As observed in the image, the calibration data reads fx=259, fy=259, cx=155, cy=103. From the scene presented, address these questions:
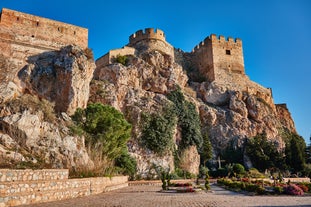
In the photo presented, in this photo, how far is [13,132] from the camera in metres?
14.6

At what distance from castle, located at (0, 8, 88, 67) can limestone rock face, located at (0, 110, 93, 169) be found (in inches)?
358

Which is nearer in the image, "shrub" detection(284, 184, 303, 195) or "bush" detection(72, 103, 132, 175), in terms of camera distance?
"shrub" detection(284, 184, 303, 195)

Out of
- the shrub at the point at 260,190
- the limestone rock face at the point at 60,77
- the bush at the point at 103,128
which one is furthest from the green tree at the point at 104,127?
the shrub at the point at 260,190

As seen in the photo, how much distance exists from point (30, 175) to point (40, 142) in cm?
614

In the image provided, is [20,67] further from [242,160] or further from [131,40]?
[242,160]

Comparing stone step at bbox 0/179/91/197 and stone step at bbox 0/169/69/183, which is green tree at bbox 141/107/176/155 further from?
stone step at bbox 0/169/69/183

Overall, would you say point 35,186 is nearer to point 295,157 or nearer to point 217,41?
point 295,157

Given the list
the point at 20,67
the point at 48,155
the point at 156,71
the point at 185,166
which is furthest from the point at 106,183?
the point at 156,71

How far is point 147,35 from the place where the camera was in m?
41.9

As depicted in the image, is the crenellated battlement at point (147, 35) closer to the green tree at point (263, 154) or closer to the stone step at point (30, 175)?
the green tree at point (263, 154)

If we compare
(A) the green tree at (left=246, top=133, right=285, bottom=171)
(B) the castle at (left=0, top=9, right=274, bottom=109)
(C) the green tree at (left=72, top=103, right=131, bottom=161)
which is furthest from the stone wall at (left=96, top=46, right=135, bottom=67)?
(A) the green tree at (left=246, top=133, right=285, bottom=171)

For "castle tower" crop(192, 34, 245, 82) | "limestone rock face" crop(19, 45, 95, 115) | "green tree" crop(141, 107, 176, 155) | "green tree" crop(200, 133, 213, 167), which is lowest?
"green tree" crop(200, 133, 213, 167)

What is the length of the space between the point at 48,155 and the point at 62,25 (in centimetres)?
1760

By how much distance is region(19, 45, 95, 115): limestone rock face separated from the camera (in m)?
22.6
